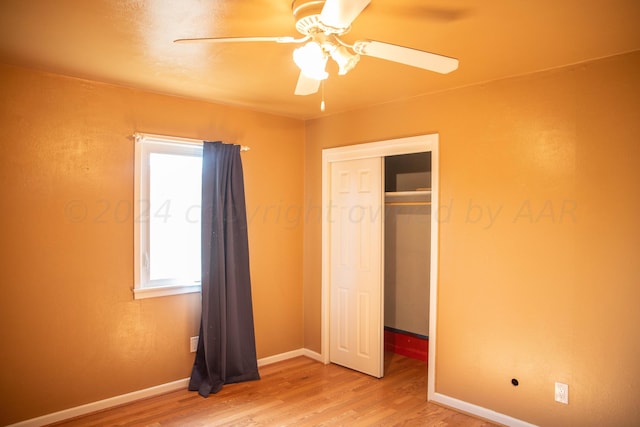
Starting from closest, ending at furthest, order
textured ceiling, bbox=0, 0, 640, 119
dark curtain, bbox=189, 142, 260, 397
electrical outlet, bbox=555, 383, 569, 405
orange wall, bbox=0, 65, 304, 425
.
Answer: textured ceiling, bbox=0, 0, 640, 119 < electrical outlet, bbox=555, 383, 569, 405 < orange wall, bbox=0, 65, 304, 425 < dark curtain, bbox=189, 142, 260, 397

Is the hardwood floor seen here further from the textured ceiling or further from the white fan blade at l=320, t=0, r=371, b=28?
the white fan blade at l=320, t=0, r=371, b=28

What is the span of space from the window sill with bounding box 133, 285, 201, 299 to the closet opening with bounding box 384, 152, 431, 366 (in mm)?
2176

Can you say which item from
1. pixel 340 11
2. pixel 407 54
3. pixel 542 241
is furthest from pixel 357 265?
pixel 340 11

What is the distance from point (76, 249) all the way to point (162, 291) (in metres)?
0.73

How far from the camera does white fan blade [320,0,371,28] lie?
4.93 ft

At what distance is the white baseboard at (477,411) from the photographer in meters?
2.93

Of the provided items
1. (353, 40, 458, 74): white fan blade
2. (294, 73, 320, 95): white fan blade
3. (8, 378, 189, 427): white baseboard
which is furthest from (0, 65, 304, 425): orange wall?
(353, 40, 458, 74): white fan blade

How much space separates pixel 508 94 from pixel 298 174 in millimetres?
2185

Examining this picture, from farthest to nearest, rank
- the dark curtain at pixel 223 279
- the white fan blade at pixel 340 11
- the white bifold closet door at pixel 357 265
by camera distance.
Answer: the white bifold closet door at pixel 357 265 < the dark curtain at pixel 223 279 < the white fan blade at pixel 340 11

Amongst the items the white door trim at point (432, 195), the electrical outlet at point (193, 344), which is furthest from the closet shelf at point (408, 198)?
the electrical outlet at point (193, 344)

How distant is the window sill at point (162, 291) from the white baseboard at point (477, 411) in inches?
87.0

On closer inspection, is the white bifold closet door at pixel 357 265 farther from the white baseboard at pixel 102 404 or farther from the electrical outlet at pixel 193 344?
the white baseboard at pixel 102 404

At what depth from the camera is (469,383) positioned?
318 centimetres

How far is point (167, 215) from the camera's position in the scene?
11.6 ft
